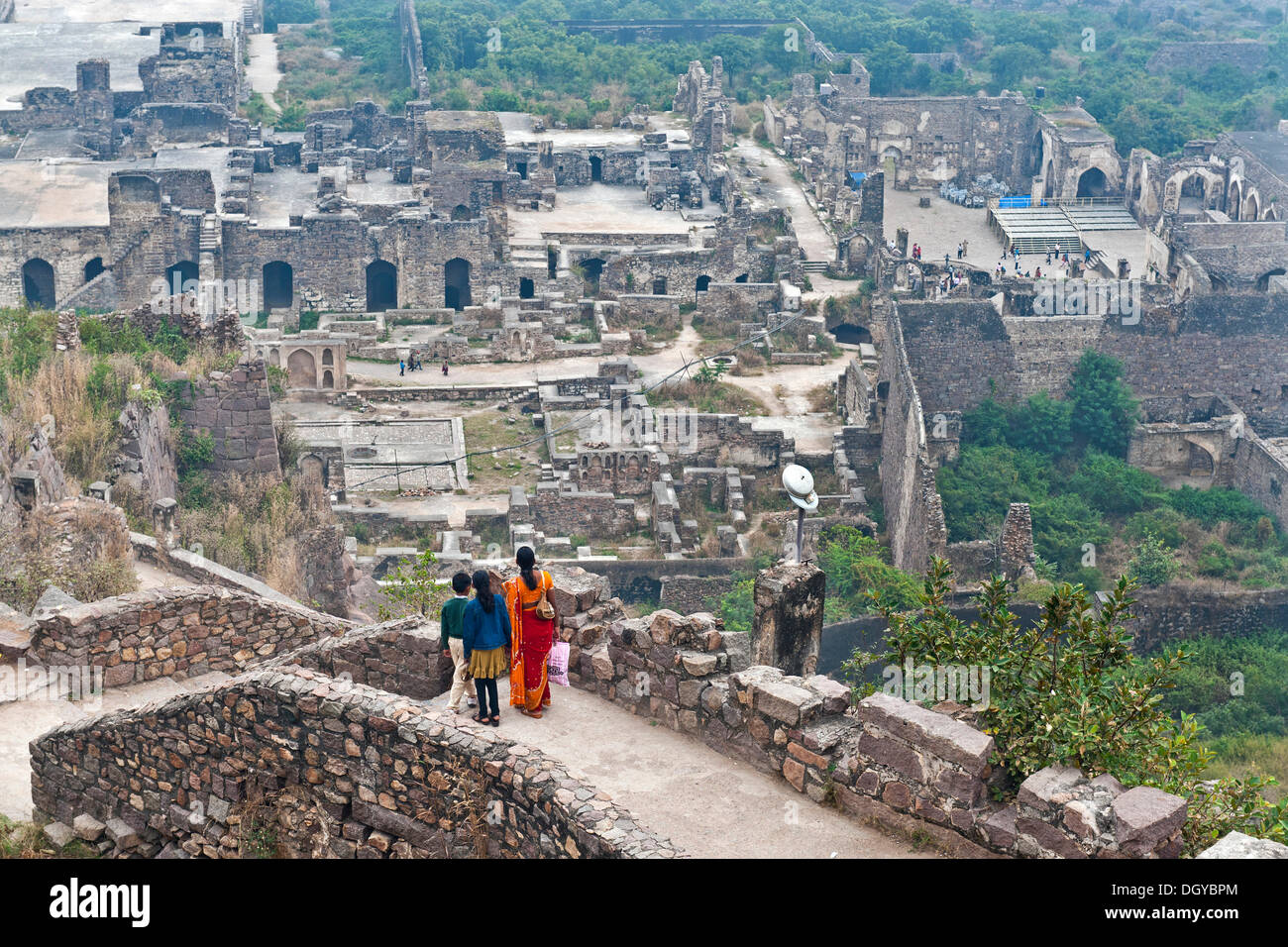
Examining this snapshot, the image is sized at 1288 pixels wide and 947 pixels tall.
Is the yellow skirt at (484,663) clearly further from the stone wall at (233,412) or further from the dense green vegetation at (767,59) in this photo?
the dense green vegetation at (767,59)

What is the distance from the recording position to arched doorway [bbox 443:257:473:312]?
42469 mm

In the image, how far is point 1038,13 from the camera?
237ft

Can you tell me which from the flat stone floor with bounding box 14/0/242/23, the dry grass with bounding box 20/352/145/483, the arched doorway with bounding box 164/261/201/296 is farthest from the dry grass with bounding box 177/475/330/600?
the flat stone floor with bounding box 14/0/242/23

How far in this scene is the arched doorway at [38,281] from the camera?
4250 cm

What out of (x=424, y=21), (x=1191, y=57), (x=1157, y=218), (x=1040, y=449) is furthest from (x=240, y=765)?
(x=1191, y=57)

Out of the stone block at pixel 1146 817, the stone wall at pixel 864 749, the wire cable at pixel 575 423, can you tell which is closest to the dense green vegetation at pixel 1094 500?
the wire cable at pixel 575 423

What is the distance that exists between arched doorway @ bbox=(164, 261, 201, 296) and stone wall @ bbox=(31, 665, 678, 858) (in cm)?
3016

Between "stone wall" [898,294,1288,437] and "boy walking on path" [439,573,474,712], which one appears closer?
"boy walking on path" [439,573,474,712]

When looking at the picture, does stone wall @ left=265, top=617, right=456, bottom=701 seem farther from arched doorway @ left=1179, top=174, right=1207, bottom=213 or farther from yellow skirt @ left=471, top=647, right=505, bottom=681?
arched doorway @ left=1179, top=174, right=1207, bottom=213

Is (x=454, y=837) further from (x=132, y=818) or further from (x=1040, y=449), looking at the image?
(x=1040, y=449)

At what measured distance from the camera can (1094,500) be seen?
33.1m

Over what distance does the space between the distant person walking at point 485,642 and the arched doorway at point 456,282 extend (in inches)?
1205

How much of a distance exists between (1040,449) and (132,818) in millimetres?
24635

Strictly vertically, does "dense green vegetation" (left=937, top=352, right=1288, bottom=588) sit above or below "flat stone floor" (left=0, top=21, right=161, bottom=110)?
below
